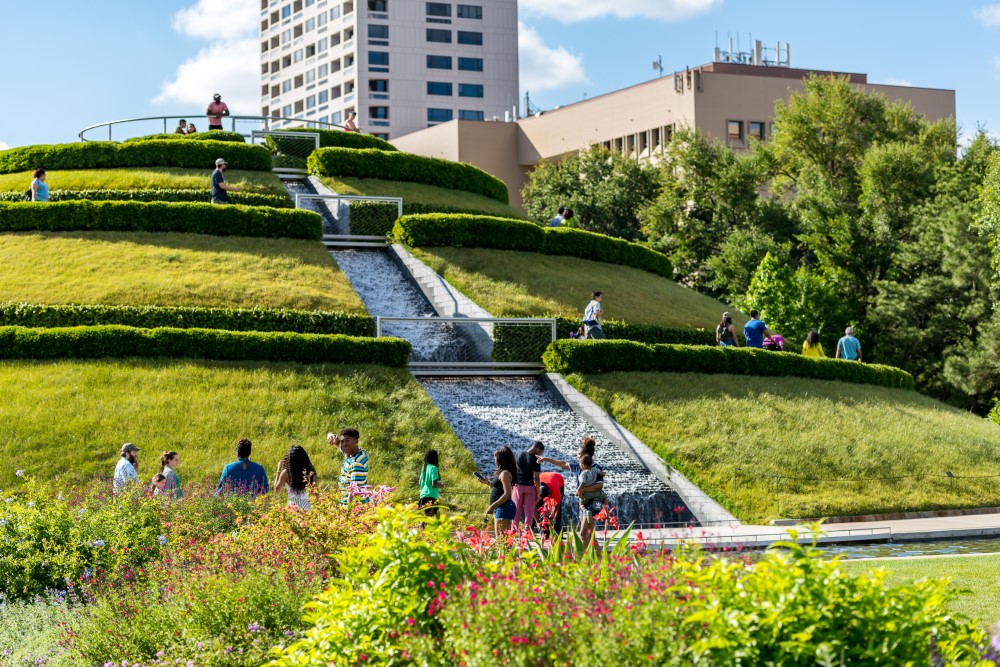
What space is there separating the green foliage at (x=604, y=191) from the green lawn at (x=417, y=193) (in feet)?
73.1

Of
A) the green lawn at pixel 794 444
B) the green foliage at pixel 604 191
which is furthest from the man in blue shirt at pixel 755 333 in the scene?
the green foliage at pixel 604 191

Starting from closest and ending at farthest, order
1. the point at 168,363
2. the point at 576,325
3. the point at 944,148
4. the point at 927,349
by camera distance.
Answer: the point at 168,363 → the point at 576,325 → the point at 927,349 → the point at 944,148

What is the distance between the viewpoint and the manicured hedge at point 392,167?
39.8 metres

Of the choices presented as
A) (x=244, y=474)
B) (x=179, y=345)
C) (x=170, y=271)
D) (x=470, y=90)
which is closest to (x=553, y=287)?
(x=170, y=271)

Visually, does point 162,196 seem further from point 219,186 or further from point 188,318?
point 188,318

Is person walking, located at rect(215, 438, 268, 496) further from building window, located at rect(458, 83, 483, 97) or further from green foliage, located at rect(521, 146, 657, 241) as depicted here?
building window, located at rect(458, 83, 483, 97)

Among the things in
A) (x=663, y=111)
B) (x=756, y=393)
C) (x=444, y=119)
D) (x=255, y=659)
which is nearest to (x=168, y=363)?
(x=756, y=393)

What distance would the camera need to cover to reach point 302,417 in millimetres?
21062

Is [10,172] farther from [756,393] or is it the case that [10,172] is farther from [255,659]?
[255,659]

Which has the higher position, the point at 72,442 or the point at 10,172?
the point at 10,172

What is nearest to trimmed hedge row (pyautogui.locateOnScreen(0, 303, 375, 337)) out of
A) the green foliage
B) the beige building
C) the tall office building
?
the green foliage

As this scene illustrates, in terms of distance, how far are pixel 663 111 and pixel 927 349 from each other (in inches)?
1279

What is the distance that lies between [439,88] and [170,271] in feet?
272

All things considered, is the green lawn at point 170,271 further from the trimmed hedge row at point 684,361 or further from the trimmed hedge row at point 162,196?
the trimmed hedge row at point 684,361
